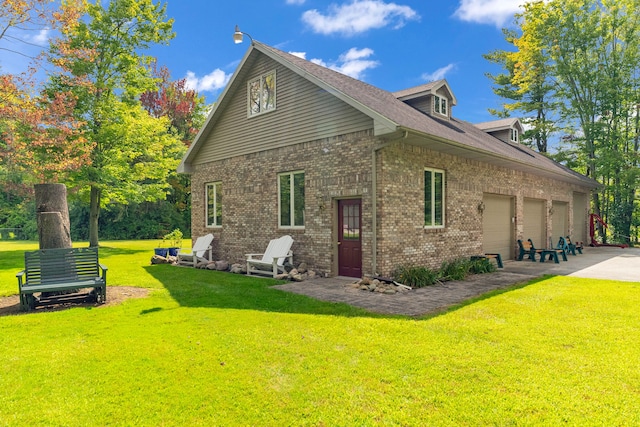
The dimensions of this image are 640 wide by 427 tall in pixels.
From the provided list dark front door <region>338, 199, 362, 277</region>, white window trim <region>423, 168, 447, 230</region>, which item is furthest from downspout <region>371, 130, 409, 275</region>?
white window trim <region>423, 168, 447, 230</region>

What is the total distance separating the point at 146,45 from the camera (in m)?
21.4

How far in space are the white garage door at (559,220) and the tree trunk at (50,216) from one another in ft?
62.9

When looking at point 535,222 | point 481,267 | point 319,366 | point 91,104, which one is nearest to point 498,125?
point 535,222

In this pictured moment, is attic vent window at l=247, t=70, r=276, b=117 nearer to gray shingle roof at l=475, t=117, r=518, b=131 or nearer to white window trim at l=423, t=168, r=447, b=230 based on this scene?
white window trim at l=423, t=168, r=447, b=230

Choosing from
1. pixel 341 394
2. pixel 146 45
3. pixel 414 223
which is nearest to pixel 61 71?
pixel 146 45

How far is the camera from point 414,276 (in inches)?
352

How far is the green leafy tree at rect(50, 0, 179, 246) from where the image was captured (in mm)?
19078

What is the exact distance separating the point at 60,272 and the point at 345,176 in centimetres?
652

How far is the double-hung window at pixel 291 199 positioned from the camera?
→ 10969mm

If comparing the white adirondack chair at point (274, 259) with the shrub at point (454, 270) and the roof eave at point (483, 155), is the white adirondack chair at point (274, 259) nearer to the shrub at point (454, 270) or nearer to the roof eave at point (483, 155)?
the shrub at point (454, 270)

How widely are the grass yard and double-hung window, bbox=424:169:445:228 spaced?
3.81 metres

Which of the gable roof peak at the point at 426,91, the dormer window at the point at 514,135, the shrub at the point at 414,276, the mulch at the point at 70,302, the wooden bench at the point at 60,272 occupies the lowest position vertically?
the mulch at the point at 70,302

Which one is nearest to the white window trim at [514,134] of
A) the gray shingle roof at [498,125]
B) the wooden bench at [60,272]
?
the gray shingle roof at [498,125]

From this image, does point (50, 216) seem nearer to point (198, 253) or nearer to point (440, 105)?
point (198, 253)
